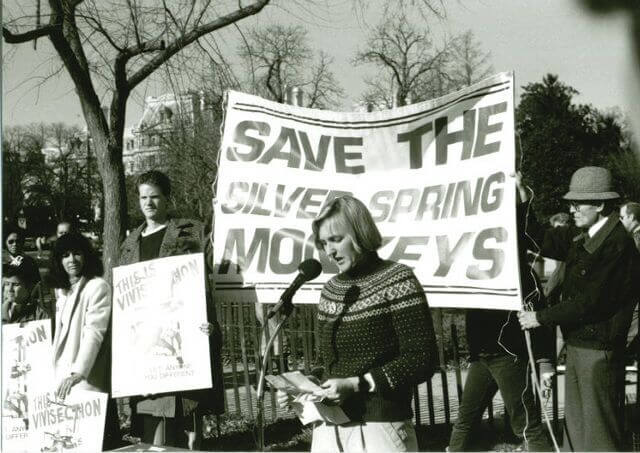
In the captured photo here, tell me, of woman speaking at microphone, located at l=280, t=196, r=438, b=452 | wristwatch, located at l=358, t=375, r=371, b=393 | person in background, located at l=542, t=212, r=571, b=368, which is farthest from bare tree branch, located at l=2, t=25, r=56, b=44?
wristwatch, located at l=358, t=375, r=371, b=393

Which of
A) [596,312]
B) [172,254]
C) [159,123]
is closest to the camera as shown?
[596,312]

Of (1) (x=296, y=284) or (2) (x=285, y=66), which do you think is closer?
(1) (x=296, y=284)

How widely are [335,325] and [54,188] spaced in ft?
16.0

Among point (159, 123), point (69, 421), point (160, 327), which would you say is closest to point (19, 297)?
point (69, 421)

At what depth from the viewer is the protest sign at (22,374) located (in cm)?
515

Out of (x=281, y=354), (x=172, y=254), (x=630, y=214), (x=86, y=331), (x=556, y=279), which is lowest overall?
(x=281, y=354)

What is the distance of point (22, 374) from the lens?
5238 millimetres

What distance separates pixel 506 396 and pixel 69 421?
256 cm

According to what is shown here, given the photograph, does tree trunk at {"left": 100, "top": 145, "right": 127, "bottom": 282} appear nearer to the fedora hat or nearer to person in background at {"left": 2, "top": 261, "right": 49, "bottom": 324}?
person in background at {"left": 2, "top": 261, "right": 49, "bottom": 324}

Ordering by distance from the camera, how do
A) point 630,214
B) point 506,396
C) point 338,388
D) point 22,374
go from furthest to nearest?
point 22,374 < point 630,214 < point 506,396 < point 338,388

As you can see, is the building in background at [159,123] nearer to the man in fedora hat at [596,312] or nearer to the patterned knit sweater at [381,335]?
the man in fedora hat at [596,312]

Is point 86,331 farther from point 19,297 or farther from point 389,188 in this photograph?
point 389,188

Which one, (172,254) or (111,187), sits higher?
(111,187)

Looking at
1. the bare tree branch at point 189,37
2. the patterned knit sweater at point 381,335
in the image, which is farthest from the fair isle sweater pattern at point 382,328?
the bare tree branch at point 189,37
